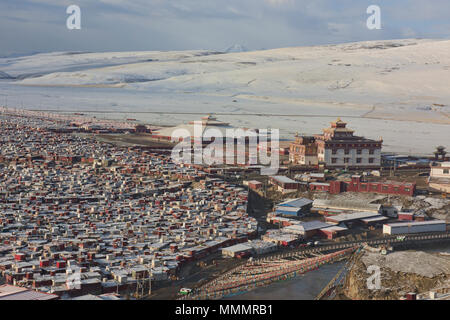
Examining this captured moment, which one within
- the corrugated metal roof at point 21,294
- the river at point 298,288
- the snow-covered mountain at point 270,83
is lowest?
the river at point 298,288

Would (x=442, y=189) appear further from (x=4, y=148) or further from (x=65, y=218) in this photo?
(x=4, y=148)

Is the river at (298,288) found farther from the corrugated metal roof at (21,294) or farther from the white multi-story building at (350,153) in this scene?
the white multi-story building at (350,153)

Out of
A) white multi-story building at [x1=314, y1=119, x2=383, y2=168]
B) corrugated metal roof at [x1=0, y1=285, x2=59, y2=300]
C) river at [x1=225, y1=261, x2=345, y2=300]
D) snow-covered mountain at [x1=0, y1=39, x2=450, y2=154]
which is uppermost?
snow-covered mountain at [x1=0, y1=39, x2=450, y2=154]

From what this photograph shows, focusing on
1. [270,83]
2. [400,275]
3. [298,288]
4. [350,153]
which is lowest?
[298,288]

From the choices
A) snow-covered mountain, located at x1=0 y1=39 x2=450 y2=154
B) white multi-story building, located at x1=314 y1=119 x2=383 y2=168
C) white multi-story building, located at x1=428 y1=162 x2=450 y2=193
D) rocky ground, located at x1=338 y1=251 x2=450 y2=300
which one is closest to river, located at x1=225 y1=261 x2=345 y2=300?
rocky ground, located at x1=338 y1=251 x2=450 y2=300

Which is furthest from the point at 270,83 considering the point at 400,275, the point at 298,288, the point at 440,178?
the point at 298,288

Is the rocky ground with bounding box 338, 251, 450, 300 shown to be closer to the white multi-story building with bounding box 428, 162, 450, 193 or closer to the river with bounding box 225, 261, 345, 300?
the river with bounding box 225, 261, 345, 300

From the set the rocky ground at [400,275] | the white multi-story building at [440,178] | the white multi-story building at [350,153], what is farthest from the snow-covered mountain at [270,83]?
the rocky ground at [400,275]

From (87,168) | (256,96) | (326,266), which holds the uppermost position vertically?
(256,96)

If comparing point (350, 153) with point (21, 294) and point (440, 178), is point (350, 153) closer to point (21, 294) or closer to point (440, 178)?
point (440, 178)
